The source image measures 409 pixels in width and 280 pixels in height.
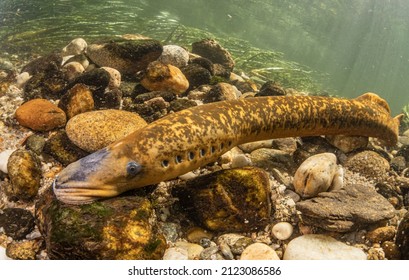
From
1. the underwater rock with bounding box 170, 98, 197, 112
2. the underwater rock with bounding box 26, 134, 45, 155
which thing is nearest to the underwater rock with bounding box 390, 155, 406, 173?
the underwater rock with bounding box 170, 98, 197, 112

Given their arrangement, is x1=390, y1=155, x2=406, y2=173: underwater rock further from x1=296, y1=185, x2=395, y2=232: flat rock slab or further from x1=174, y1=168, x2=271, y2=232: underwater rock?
x1=174, y1=168, x2=271, y2=232: underwater rock

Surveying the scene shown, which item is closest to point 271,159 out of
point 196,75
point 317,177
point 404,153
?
point 317,177

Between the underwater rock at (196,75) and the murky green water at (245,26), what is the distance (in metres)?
3.11

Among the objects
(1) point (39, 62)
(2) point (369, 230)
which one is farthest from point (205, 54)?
(2) point (369, 230)

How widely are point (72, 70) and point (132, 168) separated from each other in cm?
270

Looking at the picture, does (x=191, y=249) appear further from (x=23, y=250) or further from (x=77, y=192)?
(x=23, y=250)

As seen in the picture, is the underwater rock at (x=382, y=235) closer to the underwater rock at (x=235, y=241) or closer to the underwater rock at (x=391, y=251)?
the underwater rock at (x=391, y=251)

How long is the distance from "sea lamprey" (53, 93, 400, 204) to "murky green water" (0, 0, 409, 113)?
4.15m

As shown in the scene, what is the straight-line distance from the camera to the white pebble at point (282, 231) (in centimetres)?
239

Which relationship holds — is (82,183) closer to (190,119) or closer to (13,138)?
(190,119)

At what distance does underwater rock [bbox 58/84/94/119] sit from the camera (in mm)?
3266

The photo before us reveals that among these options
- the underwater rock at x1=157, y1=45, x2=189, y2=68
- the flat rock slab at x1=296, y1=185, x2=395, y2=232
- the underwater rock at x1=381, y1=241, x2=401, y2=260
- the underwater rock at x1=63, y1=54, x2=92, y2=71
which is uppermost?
the underwater rock at x1=157, y1=45, x2=189, y2=68

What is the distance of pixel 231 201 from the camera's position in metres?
2.38

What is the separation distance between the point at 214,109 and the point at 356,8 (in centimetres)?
3081
